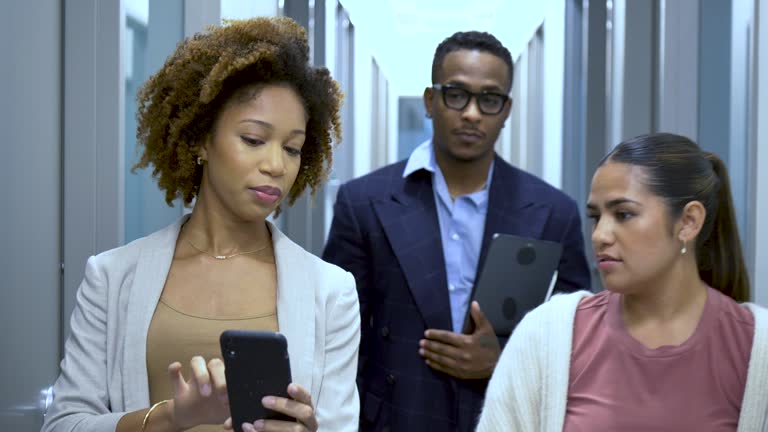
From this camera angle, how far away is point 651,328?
1799 millimetres

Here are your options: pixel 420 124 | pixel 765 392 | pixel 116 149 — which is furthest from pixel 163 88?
pixel 420 124

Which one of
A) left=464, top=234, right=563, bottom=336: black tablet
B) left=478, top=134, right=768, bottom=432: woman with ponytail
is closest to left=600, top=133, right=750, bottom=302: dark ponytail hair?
left=478, top=134, right=768, bottom=432: woman with ponytail

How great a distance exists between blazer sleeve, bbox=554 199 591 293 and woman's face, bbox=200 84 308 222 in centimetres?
107

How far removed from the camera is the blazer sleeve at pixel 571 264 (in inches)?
98.0

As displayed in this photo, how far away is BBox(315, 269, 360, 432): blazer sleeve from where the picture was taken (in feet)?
5.27

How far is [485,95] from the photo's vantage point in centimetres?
244

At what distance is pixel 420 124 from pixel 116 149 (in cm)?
990

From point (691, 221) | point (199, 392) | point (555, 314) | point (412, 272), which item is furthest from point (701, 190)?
point (199, 392)

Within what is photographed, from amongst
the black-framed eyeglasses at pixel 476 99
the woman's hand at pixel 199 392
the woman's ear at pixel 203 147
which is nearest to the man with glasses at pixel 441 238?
the black-framed eyeglasses at pixel 476 99

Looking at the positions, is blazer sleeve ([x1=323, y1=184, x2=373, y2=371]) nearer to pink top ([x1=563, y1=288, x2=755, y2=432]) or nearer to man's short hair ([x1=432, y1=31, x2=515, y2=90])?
man's short hair ([x1=432, y1=31, x2=515, y2=90])

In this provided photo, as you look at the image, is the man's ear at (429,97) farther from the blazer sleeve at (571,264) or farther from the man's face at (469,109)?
the blazer sleeve at (571,264)

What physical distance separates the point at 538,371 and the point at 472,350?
49cm

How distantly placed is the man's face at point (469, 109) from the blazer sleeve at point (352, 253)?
0.32 m

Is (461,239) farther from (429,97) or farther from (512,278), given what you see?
(429,97)
